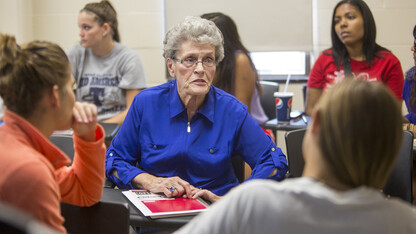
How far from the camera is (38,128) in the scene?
1.26m

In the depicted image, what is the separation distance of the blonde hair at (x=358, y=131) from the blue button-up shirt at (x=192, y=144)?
41.2 inches

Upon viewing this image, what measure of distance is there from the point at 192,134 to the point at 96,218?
66 centimetres

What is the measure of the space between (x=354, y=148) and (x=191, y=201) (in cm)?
90

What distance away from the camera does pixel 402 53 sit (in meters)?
4.46

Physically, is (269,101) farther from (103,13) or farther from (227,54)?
(103,13)

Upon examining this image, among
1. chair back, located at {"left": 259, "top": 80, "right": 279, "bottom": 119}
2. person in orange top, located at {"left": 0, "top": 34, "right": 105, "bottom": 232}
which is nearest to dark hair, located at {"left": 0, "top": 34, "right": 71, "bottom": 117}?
person in orange top, located at {"left": 0, "top": 34, "right": 105, "bottom": 232}

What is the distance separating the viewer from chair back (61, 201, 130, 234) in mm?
1400

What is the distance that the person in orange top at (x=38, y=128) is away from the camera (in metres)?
1.10

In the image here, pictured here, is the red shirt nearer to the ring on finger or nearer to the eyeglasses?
the eyeglasses

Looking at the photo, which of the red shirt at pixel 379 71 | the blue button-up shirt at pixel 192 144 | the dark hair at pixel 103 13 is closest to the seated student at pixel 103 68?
the dark hair at pixel 103 13

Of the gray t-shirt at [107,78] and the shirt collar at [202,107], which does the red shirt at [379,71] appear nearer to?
the gray t-shirt at [107,78]

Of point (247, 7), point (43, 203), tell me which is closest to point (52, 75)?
point (43, 203)

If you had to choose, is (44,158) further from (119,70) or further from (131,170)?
(119,70)

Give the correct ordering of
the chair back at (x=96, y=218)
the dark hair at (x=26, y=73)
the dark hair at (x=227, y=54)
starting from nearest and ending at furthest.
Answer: the dark hair at (x=26, y=73) < the chair back at (x=96, y=218) < the dark hair at (x=227, y=54)
